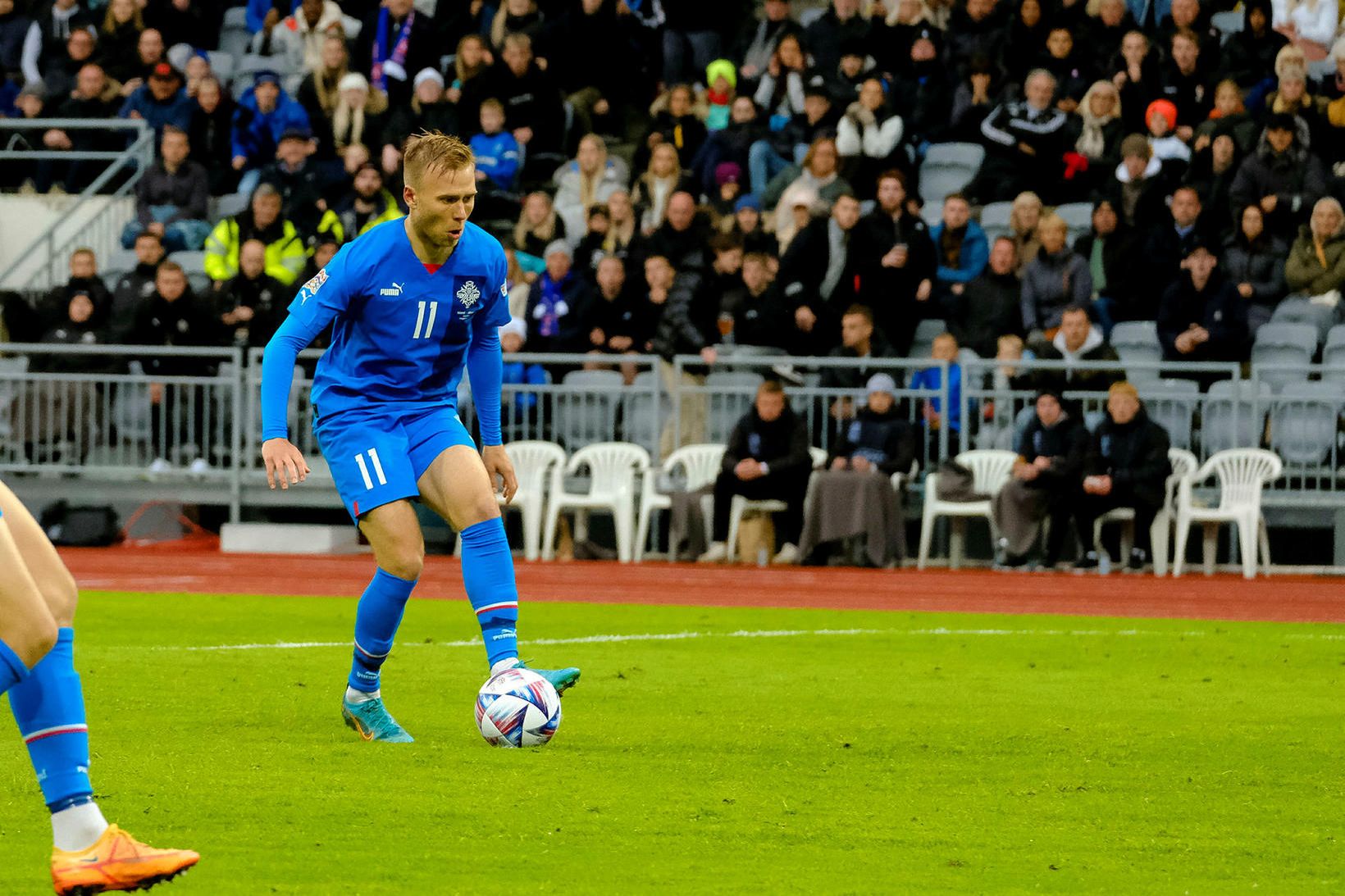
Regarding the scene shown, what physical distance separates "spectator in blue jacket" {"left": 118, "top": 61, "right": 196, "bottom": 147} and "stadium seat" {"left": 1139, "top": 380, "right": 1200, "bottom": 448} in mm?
11645

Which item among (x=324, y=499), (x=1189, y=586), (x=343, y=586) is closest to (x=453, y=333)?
(x=343, y=586)

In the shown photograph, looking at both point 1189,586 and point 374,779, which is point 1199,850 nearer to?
point 374,779

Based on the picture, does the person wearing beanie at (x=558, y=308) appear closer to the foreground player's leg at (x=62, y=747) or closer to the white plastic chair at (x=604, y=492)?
the white plastic chair at (x=604, y=492)

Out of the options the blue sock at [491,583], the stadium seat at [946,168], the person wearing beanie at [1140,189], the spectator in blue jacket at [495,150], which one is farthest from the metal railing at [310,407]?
the blue sock at [491,583]

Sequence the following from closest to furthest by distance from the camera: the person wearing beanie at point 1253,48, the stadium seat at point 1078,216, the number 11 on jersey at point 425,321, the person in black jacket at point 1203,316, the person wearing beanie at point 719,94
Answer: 1. the number 11 on jersey at point 425,321
2. the person in black jacket at point 1203,316
3. the stadium seat at point 1078,216
4. the person wearing beanie at point 1253,48
5. the person wearing beanie at point 719,94

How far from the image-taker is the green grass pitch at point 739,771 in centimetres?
554

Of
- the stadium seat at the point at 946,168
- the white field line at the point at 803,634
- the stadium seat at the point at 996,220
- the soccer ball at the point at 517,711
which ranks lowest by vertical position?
the white field line at the point at 803,634

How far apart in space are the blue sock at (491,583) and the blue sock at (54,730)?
2.64 meters

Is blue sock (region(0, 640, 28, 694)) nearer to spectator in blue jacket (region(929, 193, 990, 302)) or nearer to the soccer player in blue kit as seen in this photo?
the soccer player in blue kit

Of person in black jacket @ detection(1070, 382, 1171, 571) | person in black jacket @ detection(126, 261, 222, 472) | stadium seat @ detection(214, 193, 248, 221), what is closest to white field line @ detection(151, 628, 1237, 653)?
person in black jacket @ detection(1070, 382, 1171, 571)

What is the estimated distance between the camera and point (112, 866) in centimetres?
486

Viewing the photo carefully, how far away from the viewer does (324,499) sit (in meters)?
19.8

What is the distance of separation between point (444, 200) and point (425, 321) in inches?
20.8

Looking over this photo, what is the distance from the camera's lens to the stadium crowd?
19.2 meters
